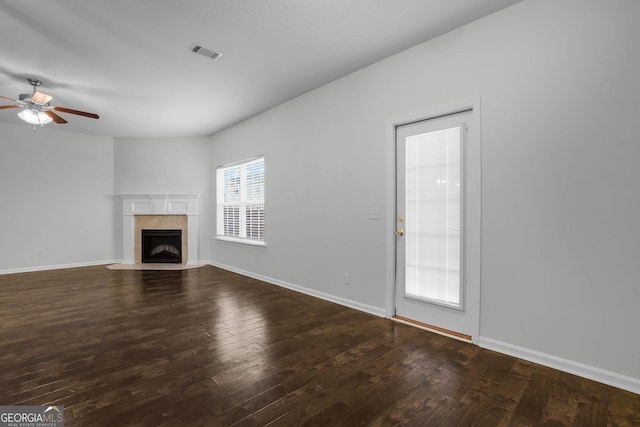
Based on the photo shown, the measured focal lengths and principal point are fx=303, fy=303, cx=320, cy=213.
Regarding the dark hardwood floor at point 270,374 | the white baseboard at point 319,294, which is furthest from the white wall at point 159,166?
the dark hardwood floor at point 270,374

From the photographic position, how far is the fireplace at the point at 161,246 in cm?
665

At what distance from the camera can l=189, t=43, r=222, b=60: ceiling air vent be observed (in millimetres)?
2943

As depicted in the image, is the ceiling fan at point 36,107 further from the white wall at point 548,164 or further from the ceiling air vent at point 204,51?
the white wall at point 548,164

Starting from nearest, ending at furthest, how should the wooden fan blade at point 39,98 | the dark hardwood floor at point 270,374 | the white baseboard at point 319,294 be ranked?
the dark hardwood floor at point 270,374, the white baseboard at point 319,294, the wooden fan blade at point 39,98

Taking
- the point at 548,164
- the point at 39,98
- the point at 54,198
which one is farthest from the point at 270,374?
the point at 54,198

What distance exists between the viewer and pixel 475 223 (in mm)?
2566

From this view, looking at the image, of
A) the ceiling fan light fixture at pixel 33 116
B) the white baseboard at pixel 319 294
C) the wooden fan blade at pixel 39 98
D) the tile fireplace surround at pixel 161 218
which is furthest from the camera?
the tile fireplace surround at pixel 161 218

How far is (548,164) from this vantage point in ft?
7.27

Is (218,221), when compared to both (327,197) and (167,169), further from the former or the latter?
(327,197)

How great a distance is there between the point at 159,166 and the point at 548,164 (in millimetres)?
6883

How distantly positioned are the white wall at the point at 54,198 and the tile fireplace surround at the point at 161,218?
1.33 ft

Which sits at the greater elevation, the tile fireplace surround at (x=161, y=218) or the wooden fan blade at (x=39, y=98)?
the wooden fan blade at (x=39, y=98)

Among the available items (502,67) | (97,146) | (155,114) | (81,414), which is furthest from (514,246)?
(97,146)

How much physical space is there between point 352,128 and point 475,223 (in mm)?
1738
